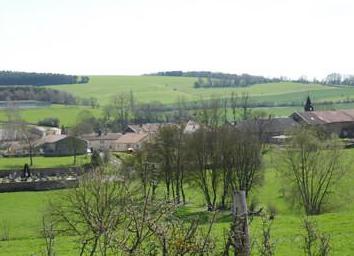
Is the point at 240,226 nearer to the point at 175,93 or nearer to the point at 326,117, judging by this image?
the point at 326,117

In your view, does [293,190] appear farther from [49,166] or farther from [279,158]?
[49,166]

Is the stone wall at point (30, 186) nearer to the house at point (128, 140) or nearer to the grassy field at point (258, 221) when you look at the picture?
the grassy field at point (258, 221)

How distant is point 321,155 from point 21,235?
18.1 m

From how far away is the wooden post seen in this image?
24.9 feet

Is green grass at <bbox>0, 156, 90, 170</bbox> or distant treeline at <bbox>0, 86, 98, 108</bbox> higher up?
distant treeline at <bbox>0, 86, 98, 108</bbox>

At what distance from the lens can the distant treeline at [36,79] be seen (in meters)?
186

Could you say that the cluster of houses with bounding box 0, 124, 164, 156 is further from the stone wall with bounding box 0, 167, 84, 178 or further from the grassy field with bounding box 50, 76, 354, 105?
the grassy field with bounding box 50, 76, 354, 105

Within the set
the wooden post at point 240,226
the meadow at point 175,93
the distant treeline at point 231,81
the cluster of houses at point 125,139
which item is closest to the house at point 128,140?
the cluster of houses at point 125,139

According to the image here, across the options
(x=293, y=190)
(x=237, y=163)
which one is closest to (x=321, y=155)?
(x=293, y=190)

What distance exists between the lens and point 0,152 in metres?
86.8

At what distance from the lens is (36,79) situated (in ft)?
618

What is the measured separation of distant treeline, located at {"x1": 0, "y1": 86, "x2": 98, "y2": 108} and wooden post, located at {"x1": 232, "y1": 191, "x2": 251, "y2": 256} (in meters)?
141

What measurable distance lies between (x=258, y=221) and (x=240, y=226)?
19.9 m

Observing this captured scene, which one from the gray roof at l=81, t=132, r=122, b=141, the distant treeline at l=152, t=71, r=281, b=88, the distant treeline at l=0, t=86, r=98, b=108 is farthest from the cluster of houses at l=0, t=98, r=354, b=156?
the distant treeline at l=152, t=71, r=281, b=88
